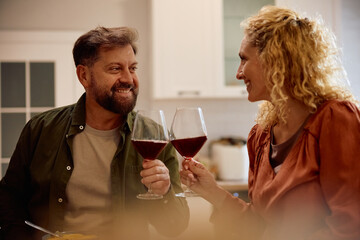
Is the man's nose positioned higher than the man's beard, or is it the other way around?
the man's nose

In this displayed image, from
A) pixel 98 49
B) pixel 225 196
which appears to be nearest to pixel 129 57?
pixel 98 49

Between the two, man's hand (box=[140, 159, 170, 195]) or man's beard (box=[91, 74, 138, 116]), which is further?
man's beard (box=[91, 74, 138, 116])

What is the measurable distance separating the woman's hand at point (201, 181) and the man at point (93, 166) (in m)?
0.18

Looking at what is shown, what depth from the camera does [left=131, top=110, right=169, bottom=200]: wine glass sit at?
1.17 m

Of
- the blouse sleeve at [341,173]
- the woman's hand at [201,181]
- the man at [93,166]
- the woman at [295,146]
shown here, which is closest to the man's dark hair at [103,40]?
the man at [93,166]

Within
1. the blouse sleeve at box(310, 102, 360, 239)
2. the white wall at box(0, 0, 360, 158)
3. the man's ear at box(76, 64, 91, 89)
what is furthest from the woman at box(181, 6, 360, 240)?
the white wall at box(0, 0, 360, 158)

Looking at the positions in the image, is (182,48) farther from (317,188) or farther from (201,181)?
(317,188)

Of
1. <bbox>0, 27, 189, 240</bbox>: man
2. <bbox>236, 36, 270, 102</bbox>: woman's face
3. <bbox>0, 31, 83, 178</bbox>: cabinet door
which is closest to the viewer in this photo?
<bbox>236, 36, 270, 102</bbox>: woman's face

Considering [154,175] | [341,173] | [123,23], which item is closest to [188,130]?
[154,175]

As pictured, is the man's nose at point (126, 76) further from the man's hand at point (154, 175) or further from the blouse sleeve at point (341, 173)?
the blouse sleeve at point (341, 173)

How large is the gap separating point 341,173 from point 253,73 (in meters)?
0.42

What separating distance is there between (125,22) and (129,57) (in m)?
2.14

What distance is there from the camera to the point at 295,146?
1.26 m

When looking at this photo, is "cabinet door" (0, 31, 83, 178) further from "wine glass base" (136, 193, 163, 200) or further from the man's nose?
"wine glass base" (136, 193, 163, 200)
